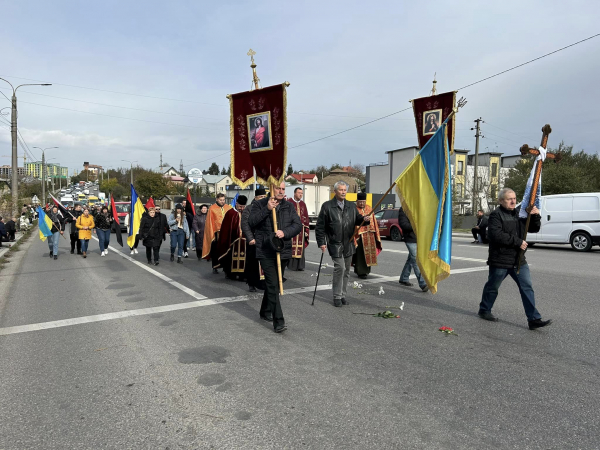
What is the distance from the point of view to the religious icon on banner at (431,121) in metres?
12.4

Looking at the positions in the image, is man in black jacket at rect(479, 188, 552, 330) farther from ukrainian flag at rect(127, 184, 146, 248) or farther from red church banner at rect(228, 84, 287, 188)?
ukrainian flag at rect(127, 184, 146, 248)

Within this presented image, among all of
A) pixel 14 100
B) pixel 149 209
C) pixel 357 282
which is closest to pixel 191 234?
pixel 149 209

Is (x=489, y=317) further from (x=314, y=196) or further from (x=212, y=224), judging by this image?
(x=314, y=196)

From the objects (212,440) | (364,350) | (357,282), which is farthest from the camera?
(357,282)

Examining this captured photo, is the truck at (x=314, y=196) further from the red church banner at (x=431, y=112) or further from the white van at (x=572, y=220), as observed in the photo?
the red church banner at (x=431, y=112)

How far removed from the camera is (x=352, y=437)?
2.92m

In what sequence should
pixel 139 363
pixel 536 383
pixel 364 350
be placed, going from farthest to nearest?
pixel 364 350 → pixel 139 363 → pixel 536 383

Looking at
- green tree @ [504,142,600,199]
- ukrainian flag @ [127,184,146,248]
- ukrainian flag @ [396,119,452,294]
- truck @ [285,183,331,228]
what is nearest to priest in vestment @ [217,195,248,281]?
ukrainian flag @ [396,119,452,294]

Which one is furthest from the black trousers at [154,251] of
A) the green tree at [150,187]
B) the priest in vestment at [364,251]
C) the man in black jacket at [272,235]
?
the green tree at [150,187]

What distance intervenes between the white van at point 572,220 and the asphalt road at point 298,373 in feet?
28.3

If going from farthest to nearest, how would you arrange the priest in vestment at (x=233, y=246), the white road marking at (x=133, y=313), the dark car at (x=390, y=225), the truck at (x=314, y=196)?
the truck at (x=314, y=196)
the dark car at (x=390, y=225)
the priest in vestment at (x=233, y=246)
the white road marking at (x=133, y=313)

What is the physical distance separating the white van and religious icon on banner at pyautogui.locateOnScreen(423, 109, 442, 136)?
19.6 feet

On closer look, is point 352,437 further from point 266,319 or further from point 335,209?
point 335,209

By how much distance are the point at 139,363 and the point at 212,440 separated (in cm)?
172
